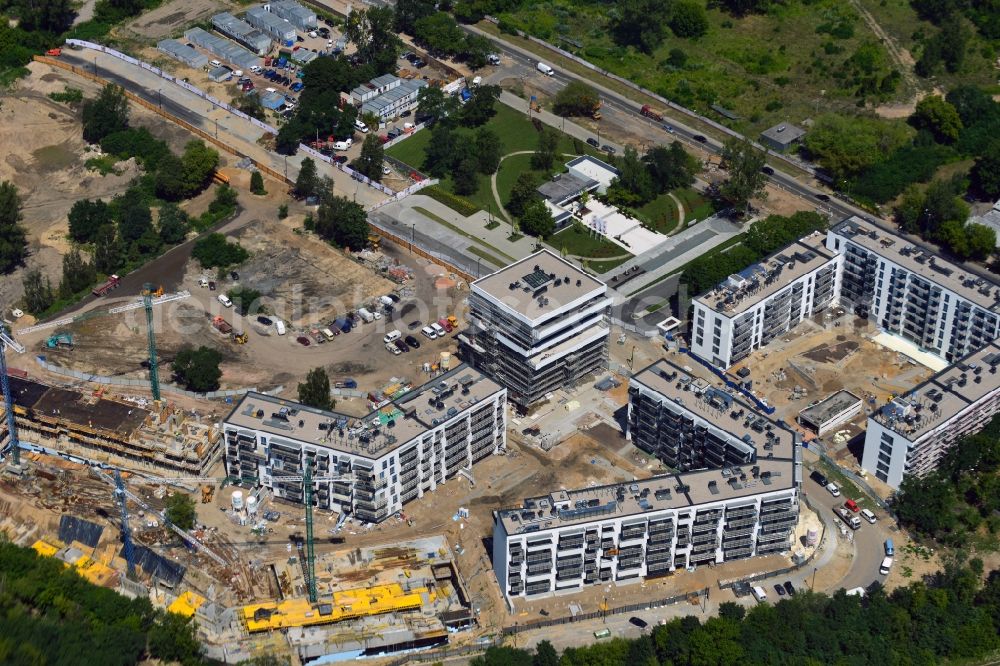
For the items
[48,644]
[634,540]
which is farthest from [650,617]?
[48,644]

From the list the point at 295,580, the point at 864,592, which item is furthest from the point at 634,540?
the point at 295,580

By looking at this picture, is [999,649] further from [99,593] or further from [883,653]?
[99,593]

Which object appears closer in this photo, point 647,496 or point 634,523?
point 634,523

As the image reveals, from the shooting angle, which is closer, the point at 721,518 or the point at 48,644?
the point at 48,644

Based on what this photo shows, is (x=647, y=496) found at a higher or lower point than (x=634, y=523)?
higher

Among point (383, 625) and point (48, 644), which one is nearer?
point (48, 644)

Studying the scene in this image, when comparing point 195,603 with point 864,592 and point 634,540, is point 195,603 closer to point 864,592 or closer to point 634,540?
point 634,540

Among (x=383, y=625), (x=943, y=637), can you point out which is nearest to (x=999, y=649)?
(x=943, y=637)

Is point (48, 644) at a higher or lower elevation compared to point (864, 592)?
higher
